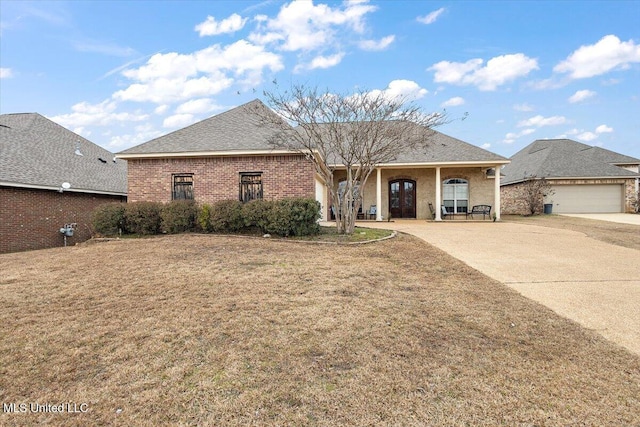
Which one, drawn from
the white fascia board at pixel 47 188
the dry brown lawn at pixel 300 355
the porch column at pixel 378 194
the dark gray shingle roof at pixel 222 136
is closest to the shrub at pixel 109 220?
the dark gray shingle roof at pixel 222 136

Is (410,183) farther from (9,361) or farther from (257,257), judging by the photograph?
(9,361)

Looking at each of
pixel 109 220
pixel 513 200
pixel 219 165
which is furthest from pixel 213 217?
pixel 513 200

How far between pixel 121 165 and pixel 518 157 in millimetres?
31291

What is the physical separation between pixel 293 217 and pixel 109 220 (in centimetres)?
629

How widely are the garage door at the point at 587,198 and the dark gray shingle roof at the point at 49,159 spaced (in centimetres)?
2728

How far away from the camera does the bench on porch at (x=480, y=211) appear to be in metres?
17.5

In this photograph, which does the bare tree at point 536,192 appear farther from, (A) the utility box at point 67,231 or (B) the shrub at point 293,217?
(A) the utility box at point 67,231

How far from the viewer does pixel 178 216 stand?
421 inches

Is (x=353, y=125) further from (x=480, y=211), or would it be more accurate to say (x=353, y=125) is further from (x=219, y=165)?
(x=480, y=211)

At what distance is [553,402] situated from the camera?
2410 millimetres

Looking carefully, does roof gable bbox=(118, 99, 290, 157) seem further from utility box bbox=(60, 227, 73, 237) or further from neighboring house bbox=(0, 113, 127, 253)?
utility box bbox=(60, 227, 73, 237)

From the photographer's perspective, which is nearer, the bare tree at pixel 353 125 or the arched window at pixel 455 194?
the bare tree at pixel 353 125

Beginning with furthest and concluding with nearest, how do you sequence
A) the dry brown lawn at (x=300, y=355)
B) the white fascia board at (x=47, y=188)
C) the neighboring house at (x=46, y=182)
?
the neighboring house at (x=46, y=182) < the white fascia board at (x=47, y=188) < the dry brown lawn at (x=300, y=355)

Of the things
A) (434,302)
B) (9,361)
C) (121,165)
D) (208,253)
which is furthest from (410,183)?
(9,361)
